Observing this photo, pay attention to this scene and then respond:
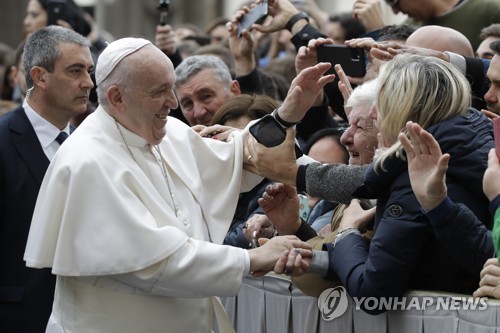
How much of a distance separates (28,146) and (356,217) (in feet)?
6.41

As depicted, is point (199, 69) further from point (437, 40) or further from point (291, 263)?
point (291, 263)

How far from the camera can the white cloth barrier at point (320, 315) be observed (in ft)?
13.8

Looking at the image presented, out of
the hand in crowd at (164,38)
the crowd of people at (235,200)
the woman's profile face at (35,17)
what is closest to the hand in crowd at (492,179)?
the crowd of people at (235,200)

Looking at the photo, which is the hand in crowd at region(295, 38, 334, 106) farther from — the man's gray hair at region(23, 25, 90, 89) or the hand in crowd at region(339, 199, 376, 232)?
the hand in crowd at region(339, 199, 376, 232)

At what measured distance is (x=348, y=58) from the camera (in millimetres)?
5984

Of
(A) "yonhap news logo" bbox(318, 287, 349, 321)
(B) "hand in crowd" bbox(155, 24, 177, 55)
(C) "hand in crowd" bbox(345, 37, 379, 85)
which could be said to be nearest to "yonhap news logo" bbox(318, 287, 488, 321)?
(A) "yonhap news logo" bbox(318, 287, 349, 321)

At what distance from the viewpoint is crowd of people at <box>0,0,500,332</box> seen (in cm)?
438

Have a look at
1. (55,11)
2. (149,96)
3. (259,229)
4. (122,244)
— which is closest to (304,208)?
(259,229)

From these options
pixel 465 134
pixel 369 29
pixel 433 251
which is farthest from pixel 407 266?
pixel 369 29

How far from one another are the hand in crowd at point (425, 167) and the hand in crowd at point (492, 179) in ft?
0.50

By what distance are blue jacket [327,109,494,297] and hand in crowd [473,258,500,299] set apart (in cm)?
15

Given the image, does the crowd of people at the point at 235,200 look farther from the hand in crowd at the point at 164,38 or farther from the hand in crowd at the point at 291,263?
the hand in crowd at the point at 164,38

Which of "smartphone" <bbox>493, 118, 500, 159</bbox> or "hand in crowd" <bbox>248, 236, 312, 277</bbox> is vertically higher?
"smartphone" <bbox>493, 118, 500, 159</bbox>

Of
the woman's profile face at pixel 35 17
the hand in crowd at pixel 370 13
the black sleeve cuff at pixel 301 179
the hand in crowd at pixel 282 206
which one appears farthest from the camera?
the woman's profile face at pixel 35 17
